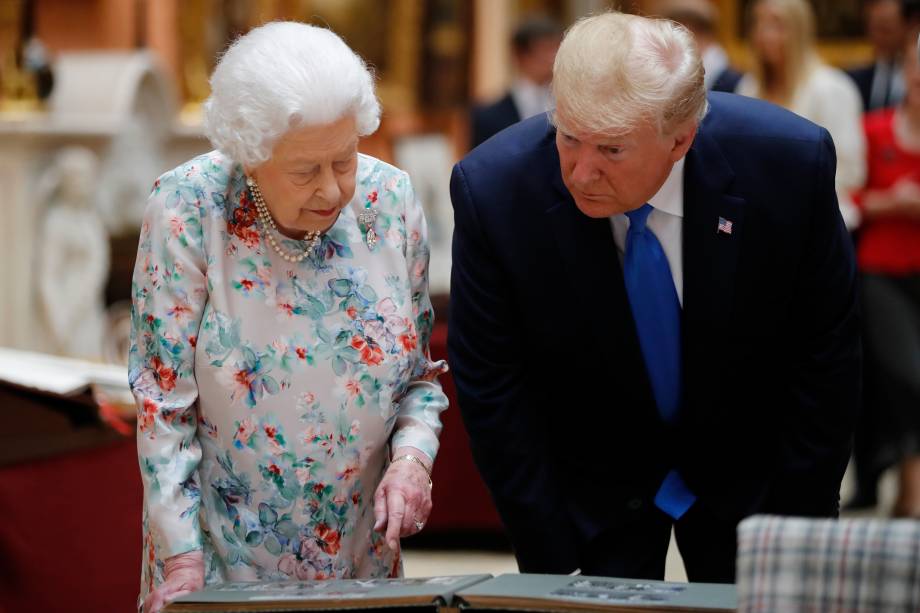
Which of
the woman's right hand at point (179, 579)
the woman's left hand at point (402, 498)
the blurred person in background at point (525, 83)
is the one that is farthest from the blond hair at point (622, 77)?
the blurred person in background at point (525, 83)

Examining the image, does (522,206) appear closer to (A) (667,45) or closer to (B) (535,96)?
(A) (667,45)

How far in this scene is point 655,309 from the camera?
2838mm

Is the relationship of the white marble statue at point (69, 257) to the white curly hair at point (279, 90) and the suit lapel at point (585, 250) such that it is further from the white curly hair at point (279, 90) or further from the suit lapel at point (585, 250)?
the white curly hair at point (279, 90)

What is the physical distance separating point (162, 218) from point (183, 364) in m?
0.26

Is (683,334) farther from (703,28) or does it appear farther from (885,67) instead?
(885,67)

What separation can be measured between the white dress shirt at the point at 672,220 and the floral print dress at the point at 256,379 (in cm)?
52

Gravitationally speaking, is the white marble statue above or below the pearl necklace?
below

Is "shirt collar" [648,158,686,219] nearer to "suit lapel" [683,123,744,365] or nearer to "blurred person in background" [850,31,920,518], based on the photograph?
"suit lapel" [683,123,744,365]

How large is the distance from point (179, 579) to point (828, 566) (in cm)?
110

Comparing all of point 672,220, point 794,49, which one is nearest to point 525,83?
point 794,49

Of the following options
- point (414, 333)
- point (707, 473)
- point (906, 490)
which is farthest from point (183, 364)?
point (906, 490)

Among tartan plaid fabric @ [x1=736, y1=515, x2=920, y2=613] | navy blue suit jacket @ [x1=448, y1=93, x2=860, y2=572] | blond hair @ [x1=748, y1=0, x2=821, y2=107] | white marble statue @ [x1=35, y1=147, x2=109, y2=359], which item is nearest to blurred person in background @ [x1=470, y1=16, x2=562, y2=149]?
blond hair @ [x1=748, y1=0, x2=821, y2=107]

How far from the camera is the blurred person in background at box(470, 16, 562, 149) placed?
7887 mm

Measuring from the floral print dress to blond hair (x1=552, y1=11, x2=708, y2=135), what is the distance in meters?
0.43
